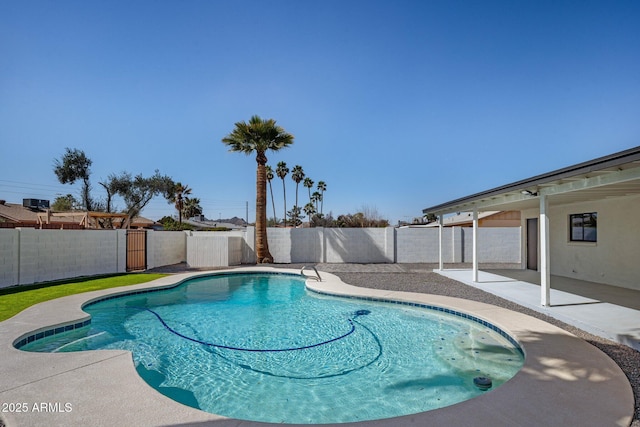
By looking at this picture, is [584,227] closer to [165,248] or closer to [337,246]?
[337,246]

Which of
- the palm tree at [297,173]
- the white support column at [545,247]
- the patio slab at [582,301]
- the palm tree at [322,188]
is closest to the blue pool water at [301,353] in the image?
the patio slab at [582,301]

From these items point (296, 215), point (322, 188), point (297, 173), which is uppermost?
point (297, 173)

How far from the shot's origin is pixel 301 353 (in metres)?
5.89

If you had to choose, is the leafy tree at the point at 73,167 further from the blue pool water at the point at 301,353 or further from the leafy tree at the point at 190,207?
the blue pool water at the point at 301,353

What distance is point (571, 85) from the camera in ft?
42.0

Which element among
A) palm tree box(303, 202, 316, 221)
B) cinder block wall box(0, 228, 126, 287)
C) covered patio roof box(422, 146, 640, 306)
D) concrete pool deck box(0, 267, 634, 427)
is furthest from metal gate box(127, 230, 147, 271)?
palm tree box(303, 202, 316, 221)

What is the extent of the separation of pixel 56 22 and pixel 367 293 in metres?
12.1

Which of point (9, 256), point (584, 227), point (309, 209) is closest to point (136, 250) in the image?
point (9, 256)

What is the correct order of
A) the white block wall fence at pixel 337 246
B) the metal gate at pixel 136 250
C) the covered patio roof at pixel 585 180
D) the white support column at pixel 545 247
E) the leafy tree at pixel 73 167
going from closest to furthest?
the covered patio roof at pixel 585 180 < the white support column at pixel 545 247 < the metal gate at pixel 136 250 < the white block wall fence at pixel 337 246 < the leafy tree at pixel 73 167

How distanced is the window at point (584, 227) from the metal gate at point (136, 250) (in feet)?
57.4

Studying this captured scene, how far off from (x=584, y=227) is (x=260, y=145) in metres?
14.1

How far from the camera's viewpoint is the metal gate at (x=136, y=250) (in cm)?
1470

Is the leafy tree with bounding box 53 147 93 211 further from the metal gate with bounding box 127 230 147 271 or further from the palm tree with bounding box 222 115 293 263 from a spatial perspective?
the palm tree with bounding box 222 115 293 263

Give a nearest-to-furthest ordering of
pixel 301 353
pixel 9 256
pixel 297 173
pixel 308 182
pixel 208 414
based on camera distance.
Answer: pixel 208 414 < pixel 301 353 < pixel 9 256 < pixel 297 173 < pixel 308 182
